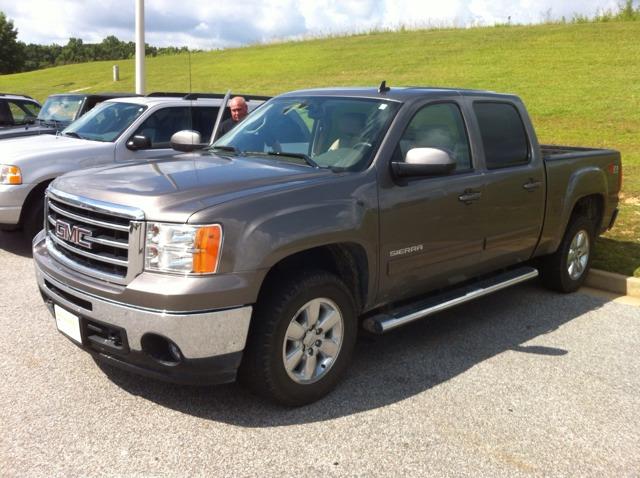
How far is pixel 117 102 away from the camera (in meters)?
8.55

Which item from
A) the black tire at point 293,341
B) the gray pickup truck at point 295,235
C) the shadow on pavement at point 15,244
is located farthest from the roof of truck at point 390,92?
the shadow on pavement at point 15,244

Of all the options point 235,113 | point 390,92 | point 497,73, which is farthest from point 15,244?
point 497,73

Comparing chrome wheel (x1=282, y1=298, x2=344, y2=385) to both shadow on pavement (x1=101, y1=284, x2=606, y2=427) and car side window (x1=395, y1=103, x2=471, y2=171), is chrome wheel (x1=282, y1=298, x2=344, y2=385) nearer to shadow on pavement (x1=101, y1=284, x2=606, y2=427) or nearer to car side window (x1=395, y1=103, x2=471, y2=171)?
shadow on pavement (x1=101, y1=284, x2=606, y2=427)

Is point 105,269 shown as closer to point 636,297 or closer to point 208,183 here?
point 208,183

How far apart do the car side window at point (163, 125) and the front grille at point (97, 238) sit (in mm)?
4256

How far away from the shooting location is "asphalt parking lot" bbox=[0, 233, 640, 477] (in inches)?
125

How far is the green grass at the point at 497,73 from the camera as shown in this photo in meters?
15.2

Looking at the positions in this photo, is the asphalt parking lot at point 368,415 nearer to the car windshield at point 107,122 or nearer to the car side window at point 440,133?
the car side window at point 440,133

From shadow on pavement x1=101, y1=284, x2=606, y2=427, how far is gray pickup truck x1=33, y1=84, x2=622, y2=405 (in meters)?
0.18

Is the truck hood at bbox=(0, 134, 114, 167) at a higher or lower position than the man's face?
lower

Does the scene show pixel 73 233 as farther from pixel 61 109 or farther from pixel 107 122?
pixel 61 109

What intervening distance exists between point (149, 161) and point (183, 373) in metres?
1.70

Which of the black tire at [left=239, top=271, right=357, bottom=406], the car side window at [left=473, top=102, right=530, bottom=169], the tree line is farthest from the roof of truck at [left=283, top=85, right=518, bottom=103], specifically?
the tree line

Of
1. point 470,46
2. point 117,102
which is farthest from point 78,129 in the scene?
point 470,46
